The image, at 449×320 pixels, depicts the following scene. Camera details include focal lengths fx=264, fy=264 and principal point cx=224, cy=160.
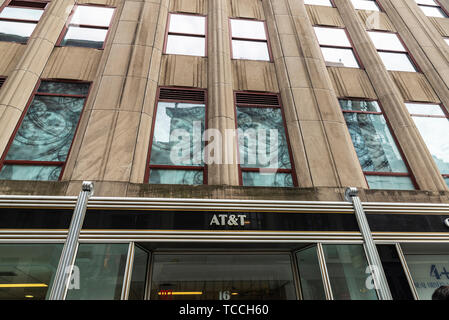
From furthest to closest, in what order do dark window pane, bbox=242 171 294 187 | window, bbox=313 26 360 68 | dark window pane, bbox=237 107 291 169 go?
window, bbox=313 26 360 68
dark window pane, bbox=237 107 291 169
dark window pane, bbox=242 171 294 187

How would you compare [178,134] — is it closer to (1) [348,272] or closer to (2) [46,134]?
(2) [46,134]

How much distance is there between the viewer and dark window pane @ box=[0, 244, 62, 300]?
5.54 metres

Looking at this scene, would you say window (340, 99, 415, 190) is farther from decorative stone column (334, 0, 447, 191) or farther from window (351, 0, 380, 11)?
window (351, 0, 380, 11)

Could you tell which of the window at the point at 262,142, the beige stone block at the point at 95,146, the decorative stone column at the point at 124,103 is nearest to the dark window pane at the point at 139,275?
the decorative stone column at the point at 124,103

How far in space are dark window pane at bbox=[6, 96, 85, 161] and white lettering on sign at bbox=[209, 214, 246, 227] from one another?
4524mm

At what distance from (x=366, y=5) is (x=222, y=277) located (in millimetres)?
14435

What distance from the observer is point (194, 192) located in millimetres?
6848

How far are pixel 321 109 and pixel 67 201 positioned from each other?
769 cm

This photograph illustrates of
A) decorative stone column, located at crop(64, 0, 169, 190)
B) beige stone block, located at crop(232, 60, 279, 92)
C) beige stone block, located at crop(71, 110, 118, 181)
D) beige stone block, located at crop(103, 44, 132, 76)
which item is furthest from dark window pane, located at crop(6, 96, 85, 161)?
beige stone block, located at crop(232, 60, 279, 92)

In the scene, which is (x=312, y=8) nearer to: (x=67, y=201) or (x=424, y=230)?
(x=424, y=230)

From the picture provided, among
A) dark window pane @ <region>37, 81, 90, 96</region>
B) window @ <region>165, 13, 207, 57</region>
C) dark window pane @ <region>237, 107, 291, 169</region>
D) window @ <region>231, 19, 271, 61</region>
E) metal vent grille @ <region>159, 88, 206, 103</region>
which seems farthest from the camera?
window @ <region>231, 19, 271, 61</region>

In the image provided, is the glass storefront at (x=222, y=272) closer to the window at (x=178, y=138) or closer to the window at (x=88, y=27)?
the window at (x=178, y=138)

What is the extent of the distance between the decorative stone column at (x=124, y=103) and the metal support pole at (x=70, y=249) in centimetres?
54

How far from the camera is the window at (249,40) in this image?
1021 centimetres
